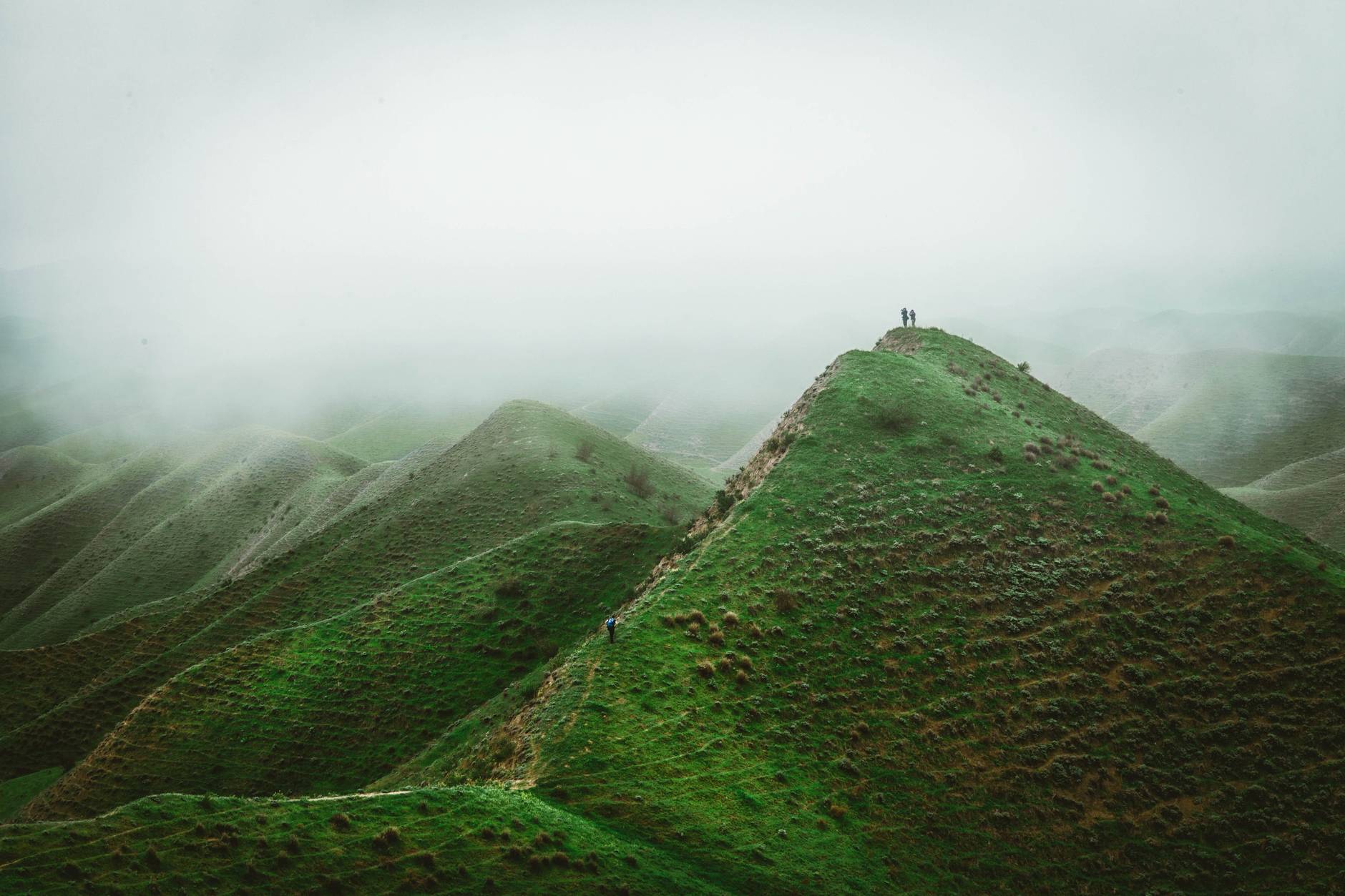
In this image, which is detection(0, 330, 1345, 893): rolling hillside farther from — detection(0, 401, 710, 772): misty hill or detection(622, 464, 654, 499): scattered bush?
detection(622, 464, 654, 499): scattered bush

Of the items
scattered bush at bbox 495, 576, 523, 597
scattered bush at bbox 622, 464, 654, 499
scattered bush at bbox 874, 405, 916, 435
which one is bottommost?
scattered bush at bbox 495, 576, 523, 597

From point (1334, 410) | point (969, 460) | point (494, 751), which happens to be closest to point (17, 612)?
point (494, 751)

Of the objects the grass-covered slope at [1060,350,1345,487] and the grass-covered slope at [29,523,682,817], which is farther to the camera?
the grass-covered slope at [1060,350,1345,487]

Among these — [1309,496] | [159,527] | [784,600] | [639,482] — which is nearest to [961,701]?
[784,600]

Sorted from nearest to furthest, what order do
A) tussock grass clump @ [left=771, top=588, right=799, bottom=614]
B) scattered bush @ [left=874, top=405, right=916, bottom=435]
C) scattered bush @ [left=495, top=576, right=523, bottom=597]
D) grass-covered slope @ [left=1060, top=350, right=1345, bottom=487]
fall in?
tussock grass clump @ [left=771, top=588, right=799, bottom=614] → scattered bush @ [left=874, top=405, right=916, bottom=435] → scattered bush @ [left=495, top=576, right=523, bottom=597] → grass-covered slope @ [left=1060, top=350, right=1345, bottom=487]

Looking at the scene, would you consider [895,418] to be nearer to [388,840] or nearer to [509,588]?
[509,588]

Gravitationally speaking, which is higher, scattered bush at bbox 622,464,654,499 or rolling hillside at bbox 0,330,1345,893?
scattered bush at bbox 622,464,654,499

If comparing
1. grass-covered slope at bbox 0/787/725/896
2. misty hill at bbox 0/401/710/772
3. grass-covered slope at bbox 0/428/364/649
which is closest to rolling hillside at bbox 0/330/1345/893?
grass-covered slope at bbox 0/787/725/896
